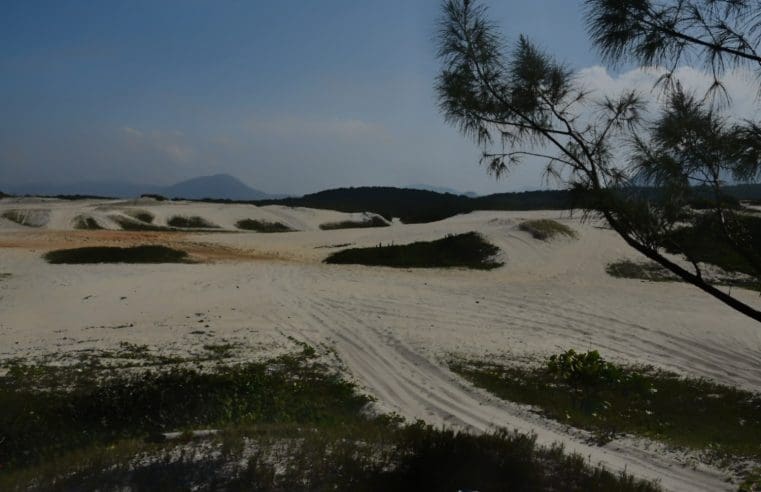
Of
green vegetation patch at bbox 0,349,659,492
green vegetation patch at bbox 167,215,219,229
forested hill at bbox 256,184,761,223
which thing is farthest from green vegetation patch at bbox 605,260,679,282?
green vegetation patch at bbox 167,215,219,229

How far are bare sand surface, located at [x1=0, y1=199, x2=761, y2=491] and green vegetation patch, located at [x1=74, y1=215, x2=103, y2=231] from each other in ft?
48.1

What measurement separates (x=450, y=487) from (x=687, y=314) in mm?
13592

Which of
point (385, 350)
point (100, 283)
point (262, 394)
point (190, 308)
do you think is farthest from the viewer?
point (100, 283)

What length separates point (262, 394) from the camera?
369 inches

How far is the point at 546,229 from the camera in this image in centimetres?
2975

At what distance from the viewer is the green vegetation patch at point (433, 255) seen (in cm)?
2572

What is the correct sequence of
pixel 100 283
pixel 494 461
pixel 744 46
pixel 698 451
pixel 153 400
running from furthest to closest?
pixel 100 283 → pixel 153 400 → pixel 698 451 → pixel 494 461 → pixel 744 46

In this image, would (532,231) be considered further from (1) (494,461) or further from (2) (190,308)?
(1) (494,461)

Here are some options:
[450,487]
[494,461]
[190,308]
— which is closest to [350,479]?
[450,487]

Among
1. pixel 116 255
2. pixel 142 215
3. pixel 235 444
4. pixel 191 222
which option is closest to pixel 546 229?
pixel 116 255

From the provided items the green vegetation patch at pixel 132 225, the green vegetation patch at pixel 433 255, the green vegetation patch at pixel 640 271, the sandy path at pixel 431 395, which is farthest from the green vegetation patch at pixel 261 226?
the sandy path at pixel 431 395

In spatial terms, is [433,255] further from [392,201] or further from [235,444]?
[392,201]

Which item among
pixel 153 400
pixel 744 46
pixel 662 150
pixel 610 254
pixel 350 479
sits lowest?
pixel 153 400

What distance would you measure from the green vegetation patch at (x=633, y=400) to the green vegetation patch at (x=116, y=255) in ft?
55.1
